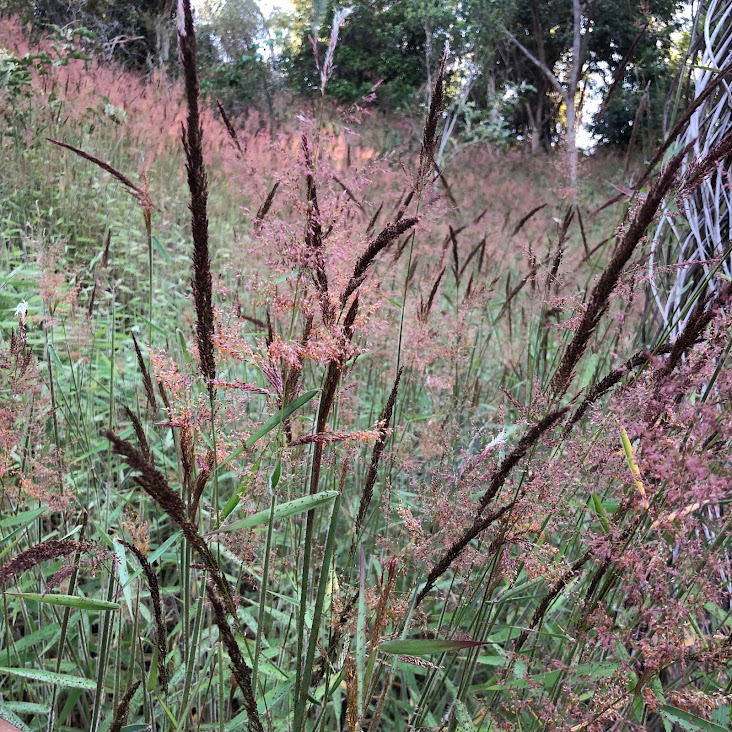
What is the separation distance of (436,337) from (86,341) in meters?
1.29

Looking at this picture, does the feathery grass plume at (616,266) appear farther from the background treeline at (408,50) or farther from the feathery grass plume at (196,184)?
the background treeline at (408,50)

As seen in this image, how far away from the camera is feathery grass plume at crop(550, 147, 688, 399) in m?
0.62

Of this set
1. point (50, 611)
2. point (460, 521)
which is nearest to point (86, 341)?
point (50, 611)

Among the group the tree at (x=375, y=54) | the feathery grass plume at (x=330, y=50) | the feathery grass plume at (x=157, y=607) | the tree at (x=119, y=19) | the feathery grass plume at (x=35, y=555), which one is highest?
the tree at (x=375, y=54)

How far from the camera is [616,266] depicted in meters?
0.66

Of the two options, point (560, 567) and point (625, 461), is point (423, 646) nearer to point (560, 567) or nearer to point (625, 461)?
point (560, 567)

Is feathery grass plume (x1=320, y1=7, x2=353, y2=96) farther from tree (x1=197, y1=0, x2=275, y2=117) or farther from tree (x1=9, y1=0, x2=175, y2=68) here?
tree (x1=197, y1=0, x2=275, y2=117)

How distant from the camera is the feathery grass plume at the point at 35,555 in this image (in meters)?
0.57

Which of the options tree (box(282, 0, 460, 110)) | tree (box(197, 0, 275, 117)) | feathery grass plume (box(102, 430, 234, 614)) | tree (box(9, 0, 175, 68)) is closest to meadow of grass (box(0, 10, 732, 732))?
feathery grass plume (box(102, 430, 234, 614))

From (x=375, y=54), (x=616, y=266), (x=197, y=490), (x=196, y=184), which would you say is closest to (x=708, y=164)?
(x=616, y=266)

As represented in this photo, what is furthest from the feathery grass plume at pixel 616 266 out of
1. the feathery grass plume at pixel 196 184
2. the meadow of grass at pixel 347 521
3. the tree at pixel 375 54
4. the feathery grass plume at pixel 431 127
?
the tree at pixel 375 54

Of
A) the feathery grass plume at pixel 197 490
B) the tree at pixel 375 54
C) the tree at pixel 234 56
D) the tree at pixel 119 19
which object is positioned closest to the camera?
the feathery grass plume at pixel 197 490

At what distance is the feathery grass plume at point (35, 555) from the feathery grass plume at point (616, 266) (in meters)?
0.64

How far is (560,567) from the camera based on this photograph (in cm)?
90
